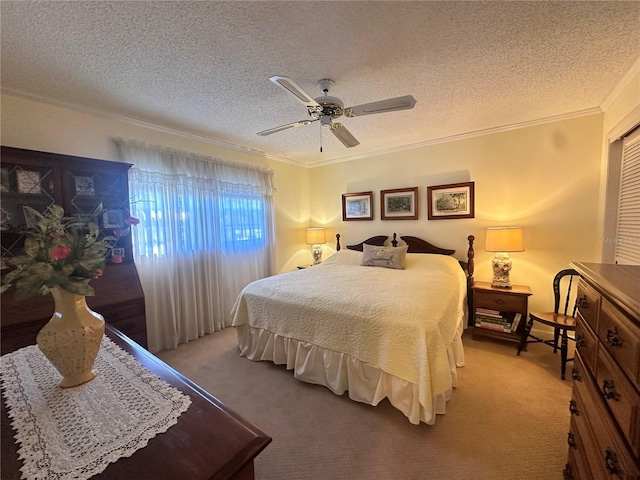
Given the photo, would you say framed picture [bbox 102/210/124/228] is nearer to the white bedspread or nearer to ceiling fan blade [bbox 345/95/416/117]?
the white bedspread

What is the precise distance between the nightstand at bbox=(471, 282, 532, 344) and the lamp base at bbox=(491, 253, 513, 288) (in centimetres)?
8

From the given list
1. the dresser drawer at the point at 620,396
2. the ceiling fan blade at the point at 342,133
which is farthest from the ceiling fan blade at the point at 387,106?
the dresser drawer at the point at 620,396

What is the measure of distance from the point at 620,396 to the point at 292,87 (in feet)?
6.45

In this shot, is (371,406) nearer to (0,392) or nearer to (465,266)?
(0,392)

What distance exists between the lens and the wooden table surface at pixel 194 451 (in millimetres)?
604

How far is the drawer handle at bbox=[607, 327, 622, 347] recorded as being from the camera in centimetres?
82

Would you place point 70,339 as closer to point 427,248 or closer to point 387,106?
point 387,106

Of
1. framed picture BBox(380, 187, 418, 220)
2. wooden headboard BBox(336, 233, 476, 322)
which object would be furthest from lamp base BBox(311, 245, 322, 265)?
framed picture BBox(380, 187, 418, 220)

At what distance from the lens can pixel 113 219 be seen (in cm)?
247

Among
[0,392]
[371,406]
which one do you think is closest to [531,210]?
[371,406]

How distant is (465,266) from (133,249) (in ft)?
12.8

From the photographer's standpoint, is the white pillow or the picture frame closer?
the picture frame

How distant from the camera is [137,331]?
2303 mm

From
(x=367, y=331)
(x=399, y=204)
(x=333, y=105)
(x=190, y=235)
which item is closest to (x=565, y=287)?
(x=399, y=204)
